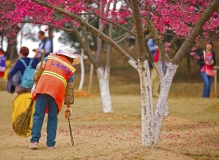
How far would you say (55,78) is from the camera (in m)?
7.73

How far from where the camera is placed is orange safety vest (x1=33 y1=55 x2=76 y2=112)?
7.70m

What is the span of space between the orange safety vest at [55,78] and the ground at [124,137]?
0.87 meters

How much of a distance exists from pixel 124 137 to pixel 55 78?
2218 millimetres

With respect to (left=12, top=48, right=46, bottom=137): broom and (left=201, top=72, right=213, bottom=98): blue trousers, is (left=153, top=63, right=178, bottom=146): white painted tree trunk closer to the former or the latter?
(left=12, top=48, right=46, bottom=137): broom

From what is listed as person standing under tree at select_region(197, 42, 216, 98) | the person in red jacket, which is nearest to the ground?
the person in red jacket

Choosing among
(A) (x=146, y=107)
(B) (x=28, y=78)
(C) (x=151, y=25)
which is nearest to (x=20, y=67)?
(B) (x=28, y=78)

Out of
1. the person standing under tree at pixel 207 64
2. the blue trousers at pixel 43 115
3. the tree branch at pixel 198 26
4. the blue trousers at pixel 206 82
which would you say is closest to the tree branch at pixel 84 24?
the tree branch at pixel 198 26

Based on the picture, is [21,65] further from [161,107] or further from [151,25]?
[161,107]

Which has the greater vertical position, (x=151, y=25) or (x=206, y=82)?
(x=151, y=25)

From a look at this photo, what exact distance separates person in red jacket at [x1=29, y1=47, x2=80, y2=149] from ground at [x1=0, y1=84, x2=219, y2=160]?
34 centimetres

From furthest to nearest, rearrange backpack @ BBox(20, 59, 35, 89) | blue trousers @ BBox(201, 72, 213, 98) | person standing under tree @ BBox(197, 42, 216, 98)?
blue trousers @ BBox(201, 72, 213, 98) < person standing under tree @ BBox(197, 42, 216, 98) < backpack @ BBox(20, 59, 35, 89)

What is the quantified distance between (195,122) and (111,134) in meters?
2.37

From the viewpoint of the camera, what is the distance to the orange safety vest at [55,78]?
7695 millimetres

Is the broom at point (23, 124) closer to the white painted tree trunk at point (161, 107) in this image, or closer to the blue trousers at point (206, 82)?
the white painted tree trunk at point (161, 107)
